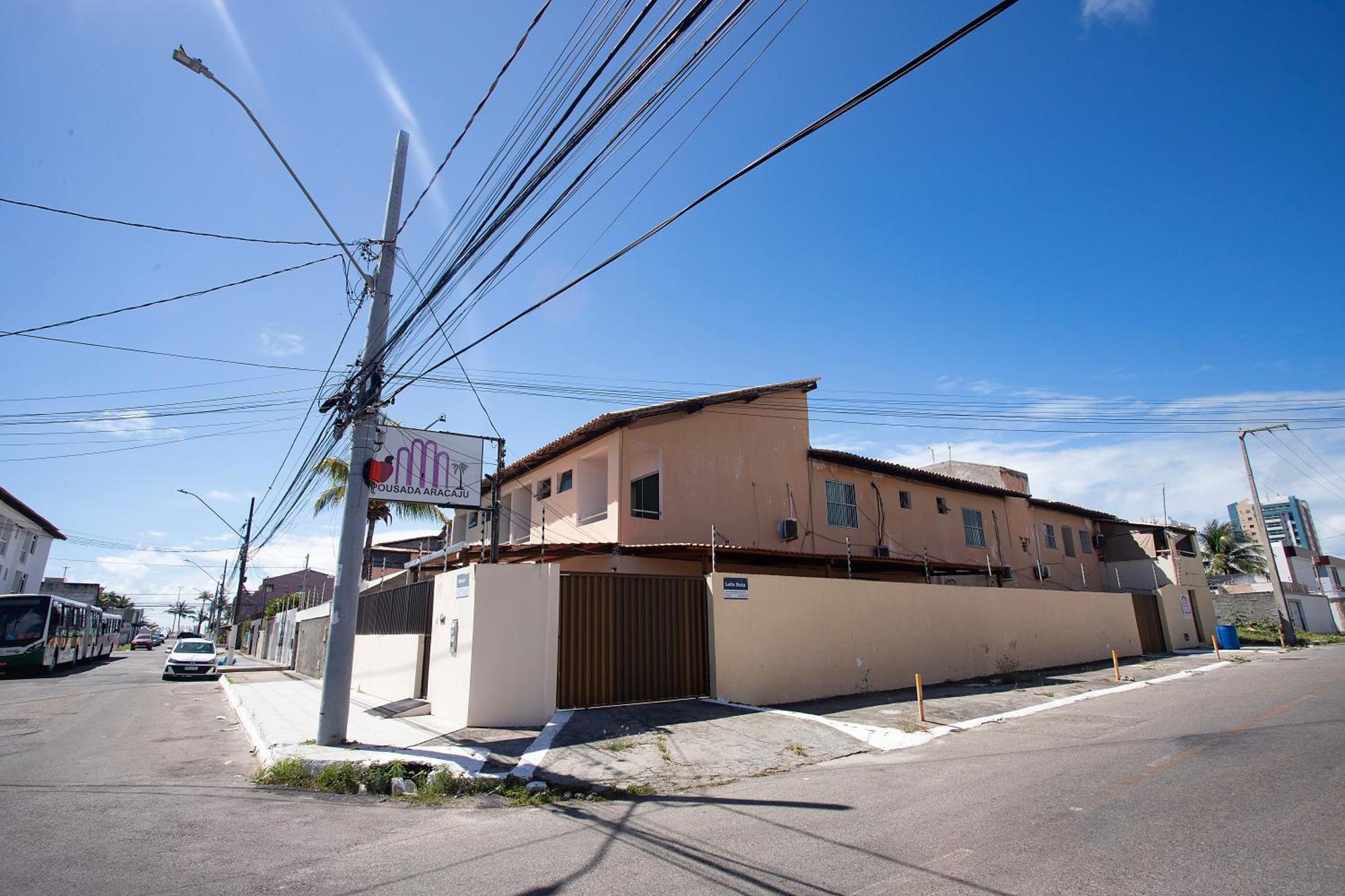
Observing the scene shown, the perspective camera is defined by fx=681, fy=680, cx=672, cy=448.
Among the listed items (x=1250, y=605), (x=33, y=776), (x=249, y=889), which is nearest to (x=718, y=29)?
(x=249, y=889)

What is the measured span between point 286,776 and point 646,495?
10573 mm

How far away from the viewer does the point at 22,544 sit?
43.6 metres

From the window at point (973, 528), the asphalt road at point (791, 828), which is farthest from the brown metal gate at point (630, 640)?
the window at point (973, 528)

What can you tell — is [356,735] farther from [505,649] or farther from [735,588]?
[735,588]

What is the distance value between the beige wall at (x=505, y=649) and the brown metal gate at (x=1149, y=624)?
23710 mm

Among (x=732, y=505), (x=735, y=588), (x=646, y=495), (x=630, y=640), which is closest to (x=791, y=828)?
(x=630, y=640)

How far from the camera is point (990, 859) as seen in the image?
4.69 m

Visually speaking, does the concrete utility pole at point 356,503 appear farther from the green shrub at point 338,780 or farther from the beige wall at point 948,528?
the beige wall at point 948,528

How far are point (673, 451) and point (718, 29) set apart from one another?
11.9 m

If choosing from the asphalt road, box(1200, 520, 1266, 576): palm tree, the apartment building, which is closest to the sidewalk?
the asphalt road

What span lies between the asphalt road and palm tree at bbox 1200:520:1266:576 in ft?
163

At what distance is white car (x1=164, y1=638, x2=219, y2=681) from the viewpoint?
2494 cm

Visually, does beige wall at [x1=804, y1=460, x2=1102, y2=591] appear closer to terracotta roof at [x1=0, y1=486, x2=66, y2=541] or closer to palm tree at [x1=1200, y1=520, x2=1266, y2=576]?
palm tree at [x1=1200, y1=520, x2=1266, y2=576]

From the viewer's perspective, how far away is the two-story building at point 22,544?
3991 cm
